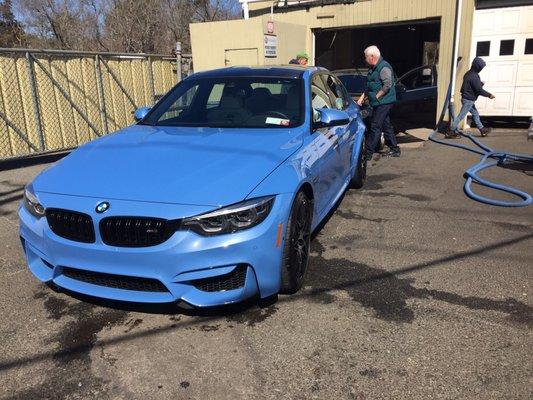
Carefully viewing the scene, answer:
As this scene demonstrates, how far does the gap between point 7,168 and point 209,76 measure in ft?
16.3

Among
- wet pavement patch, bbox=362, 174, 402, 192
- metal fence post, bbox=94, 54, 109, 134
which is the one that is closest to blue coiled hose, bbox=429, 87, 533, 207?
wet pavement patch, bbox=362, 174, 402, 192

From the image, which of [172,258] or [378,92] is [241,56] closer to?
[378,92]

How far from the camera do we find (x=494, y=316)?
3.29 metres

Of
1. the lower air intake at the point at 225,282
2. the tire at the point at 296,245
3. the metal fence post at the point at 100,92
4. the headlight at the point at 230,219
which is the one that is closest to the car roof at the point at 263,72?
the tire at the point at 296,245

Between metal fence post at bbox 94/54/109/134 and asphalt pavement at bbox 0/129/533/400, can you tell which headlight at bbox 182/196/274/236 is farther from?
metal fence post at bbox 94/54/109/134

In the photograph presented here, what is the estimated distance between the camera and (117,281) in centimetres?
304

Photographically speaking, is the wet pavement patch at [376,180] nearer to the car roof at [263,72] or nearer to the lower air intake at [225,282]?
the car roof at [263,72]

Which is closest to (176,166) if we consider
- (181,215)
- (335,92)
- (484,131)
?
Result: (181,215)

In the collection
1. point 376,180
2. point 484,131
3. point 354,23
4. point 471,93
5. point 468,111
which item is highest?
point 354,23

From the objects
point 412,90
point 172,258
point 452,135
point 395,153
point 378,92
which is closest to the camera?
point 172,258

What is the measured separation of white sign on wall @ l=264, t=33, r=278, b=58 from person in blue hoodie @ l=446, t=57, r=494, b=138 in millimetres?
4213

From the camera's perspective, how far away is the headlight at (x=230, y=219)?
2.84 meters

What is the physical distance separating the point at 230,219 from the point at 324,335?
3.16ft

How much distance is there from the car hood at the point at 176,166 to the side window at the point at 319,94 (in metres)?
0.79
